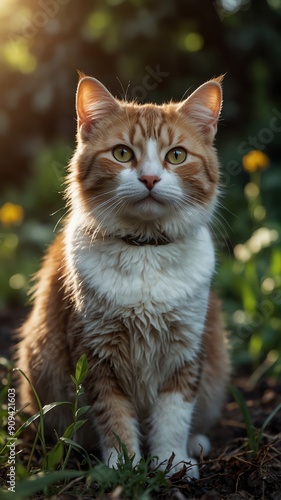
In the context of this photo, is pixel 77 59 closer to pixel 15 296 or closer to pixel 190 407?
pixel 15 296

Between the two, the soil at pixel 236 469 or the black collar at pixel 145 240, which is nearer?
the soil at pixel 236 469

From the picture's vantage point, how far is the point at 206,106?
7.88 ft

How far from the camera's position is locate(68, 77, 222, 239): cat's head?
2145 millimetres

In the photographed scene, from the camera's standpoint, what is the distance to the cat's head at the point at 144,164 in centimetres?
214

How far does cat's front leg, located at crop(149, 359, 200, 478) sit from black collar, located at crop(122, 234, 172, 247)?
0.48 metres

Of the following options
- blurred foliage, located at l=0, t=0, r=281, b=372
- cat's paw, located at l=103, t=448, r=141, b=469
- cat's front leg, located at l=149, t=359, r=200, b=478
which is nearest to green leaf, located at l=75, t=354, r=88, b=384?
cat's paw, located at l=103, t=448, r=141, b=469

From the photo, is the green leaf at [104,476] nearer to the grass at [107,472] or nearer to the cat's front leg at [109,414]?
the grass at [107,472]

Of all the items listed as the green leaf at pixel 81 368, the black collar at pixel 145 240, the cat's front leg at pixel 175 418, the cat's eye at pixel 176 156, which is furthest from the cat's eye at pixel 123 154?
the cat's front leg at pixel 175 418

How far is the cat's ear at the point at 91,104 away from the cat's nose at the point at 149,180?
15.5 inches

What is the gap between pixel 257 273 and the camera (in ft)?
13.4

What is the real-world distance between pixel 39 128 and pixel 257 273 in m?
3.67

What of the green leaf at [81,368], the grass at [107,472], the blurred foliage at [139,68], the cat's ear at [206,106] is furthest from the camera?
the blurred foliage at [139,68]

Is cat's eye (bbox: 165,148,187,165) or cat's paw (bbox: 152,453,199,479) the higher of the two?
cat's eye (bbox: 165,148,187,165)

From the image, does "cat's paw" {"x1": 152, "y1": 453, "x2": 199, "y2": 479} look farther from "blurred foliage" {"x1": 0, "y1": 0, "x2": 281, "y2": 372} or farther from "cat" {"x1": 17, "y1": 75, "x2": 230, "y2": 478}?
"blurred foliage" {"x1": 0, "y1": 0, "x2": 281, "y2": 372}
